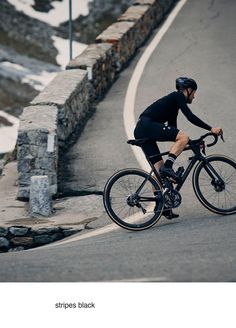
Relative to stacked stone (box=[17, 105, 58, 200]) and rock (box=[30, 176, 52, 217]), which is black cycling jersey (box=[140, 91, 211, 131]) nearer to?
rock (box=[30, 176, 52, 217])

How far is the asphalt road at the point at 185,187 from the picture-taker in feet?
26.3

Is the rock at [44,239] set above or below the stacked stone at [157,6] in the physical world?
above

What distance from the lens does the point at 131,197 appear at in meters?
10.1

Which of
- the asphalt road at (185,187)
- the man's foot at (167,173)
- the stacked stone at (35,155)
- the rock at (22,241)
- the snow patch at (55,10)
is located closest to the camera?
the asphalt road at (185,187)

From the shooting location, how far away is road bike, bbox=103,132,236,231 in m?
9.91

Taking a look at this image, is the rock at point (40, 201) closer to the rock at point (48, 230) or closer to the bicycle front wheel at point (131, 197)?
the rock at point (48, 230)

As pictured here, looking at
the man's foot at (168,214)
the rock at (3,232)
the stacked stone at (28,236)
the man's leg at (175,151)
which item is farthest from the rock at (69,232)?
the man's leg at (175,151)

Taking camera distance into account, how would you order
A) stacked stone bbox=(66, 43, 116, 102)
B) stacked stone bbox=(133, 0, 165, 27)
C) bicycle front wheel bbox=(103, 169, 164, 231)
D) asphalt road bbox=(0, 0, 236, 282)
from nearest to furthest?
1. asphalt road bbox=(0, 0, 236, 282)
2. bicycle front wheel bbox=(103, 169, 164, 231)
3. stacked stone bbox=(66, 43, 116, 102)
4. stacked stone bbox=(133, 0, 165, 27)

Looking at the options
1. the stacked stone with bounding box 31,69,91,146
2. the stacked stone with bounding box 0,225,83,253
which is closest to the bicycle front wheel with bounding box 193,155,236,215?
the stacked stone with bounding box 0,225,83,253

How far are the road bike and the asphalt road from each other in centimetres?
15

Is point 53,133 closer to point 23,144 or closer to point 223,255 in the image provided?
point 23,144

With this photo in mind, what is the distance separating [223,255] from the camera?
8375mm

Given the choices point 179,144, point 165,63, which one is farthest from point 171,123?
point 165,63

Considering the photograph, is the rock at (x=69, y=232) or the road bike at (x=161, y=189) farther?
the rock at (x=69, y=232)
